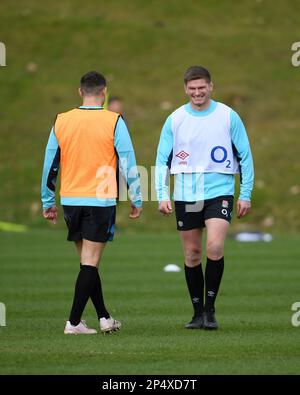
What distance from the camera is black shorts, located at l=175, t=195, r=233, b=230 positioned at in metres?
10.4

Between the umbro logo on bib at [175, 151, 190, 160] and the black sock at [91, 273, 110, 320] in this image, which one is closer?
the black sock at [91, 273, 110, 320]

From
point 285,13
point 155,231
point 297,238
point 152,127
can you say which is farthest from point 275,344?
point 285,13

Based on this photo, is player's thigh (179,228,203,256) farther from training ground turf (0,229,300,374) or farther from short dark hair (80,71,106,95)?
short dark hair (80,71,106,95)

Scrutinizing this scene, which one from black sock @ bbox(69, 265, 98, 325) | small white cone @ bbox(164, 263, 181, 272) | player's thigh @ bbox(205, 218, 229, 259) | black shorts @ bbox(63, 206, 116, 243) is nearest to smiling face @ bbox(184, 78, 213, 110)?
player's thigh @ bbox(205, 218, 229, 259)

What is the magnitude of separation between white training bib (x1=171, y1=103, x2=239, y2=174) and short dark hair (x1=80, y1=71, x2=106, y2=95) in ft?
2.80

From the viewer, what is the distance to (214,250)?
10.4m

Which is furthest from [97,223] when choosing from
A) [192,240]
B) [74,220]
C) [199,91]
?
[199,91]

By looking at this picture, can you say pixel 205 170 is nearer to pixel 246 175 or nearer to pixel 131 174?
pixel 246 175

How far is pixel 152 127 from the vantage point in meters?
35.0

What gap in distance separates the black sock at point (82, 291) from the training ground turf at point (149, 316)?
0.68 ft

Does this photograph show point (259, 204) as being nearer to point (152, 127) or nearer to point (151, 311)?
point (152, 127)

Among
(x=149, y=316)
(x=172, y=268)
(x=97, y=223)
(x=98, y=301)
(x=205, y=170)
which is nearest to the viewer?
(x=97, y=223)

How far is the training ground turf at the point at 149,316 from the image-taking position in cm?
844

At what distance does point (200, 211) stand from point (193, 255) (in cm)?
43
